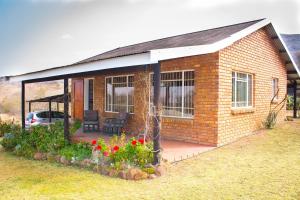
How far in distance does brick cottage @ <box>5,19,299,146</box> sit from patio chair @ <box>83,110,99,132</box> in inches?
18.8

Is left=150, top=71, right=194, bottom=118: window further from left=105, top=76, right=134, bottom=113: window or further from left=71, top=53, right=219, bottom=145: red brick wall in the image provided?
left=105, top=76, right=134, bottom=113: window

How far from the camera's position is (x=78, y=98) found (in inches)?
627

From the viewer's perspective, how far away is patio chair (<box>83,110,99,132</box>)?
12.9 metres

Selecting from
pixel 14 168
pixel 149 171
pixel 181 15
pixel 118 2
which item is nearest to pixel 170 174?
pixel 149 171

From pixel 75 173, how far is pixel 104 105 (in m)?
7.21

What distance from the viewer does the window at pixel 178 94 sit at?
997 cm

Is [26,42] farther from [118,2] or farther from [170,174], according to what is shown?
[170,174]

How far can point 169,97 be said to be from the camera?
35.1ft

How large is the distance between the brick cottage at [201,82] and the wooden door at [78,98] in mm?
1821

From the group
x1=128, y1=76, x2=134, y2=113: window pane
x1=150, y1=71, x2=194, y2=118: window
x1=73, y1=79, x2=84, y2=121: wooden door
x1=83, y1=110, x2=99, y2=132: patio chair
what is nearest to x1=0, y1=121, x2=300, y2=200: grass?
x1=150, y1=71, x2=194, y2=118: window

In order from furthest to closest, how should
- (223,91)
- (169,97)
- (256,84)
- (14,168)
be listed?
(256,84)
(169,97)
(223,91)
(14,168)

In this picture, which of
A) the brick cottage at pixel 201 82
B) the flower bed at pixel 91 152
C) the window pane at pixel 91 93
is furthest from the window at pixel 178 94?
the window pane at pixel 91 93

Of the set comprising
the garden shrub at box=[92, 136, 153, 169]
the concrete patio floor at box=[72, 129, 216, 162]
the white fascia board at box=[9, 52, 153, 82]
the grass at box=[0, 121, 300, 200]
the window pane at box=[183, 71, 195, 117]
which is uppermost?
the white fascia board at box=[9, 52, 153, 82]

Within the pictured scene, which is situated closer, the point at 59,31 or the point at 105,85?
the point at 105,85
